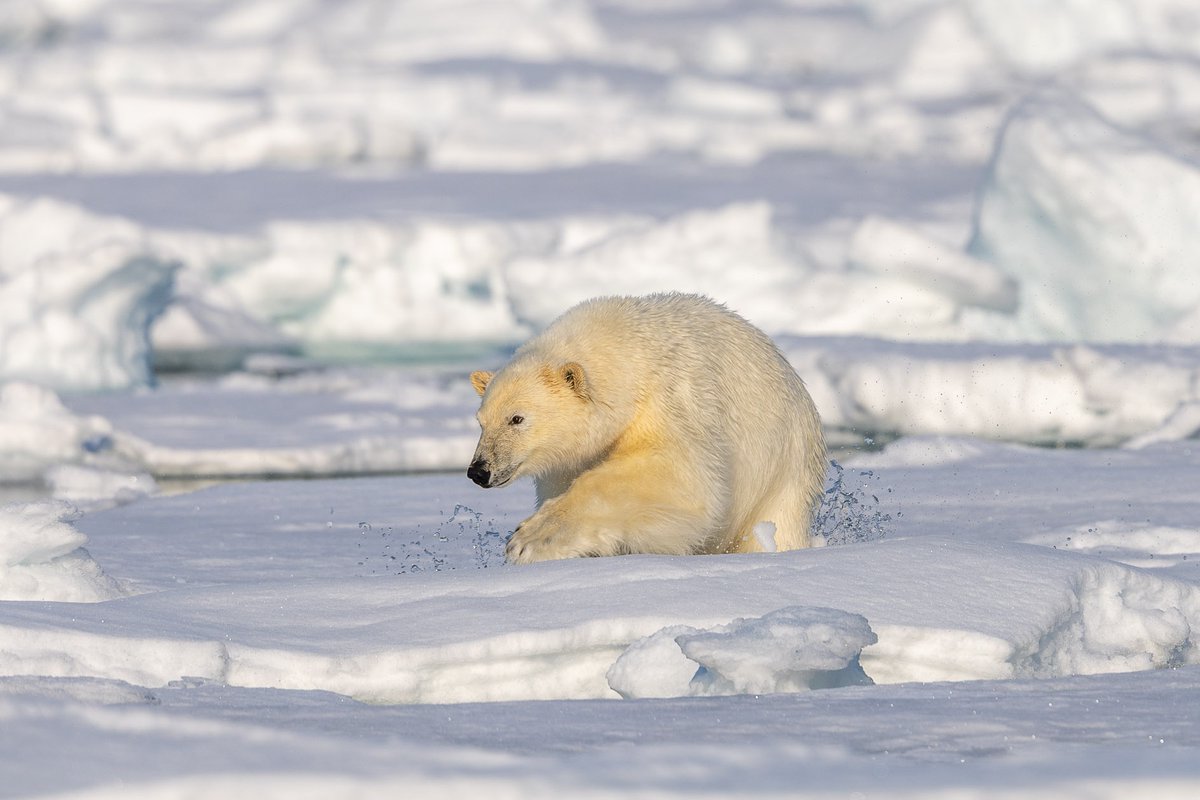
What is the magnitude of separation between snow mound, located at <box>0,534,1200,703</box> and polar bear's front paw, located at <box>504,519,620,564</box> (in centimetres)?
22

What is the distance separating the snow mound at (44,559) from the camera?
11.1 ft

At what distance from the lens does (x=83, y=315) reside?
10086mm

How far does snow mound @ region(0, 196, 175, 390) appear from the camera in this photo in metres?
9.74

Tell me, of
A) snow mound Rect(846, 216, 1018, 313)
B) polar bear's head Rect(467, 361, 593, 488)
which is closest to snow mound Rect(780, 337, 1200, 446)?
snow mound Rect(846, 216, 1018, 313)

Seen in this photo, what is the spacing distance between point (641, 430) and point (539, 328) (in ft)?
27.7

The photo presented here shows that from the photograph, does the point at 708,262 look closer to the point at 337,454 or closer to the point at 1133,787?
the point at 337,454

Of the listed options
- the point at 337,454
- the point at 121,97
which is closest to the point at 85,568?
the point at 337,454

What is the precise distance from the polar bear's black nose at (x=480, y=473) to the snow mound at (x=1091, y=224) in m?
7.23

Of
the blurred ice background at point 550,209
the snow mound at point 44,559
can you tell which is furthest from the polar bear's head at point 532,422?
the blurred ice background at point 550,209

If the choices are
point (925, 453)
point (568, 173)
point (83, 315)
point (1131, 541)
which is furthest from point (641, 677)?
point (568, 173)

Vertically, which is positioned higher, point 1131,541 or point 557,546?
point 557,546

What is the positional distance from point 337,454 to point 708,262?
14.9 ft

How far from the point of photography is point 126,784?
176cm

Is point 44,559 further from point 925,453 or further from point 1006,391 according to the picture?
point 1006,391
